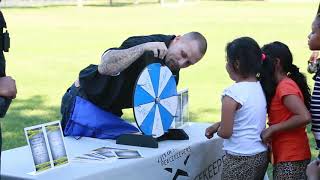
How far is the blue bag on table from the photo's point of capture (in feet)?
12.6

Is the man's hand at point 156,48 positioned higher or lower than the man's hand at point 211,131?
higher

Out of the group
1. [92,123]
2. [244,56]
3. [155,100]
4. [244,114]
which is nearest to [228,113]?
[244,114]

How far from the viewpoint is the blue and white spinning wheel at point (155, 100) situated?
3568mm

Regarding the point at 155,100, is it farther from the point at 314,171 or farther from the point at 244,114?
the point at 314,171

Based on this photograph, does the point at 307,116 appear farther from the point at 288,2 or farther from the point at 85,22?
the point at 288,2

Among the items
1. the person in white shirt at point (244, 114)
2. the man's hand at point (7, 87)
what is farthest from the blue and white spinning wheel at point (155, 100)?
the man's hand at point (7, 87)

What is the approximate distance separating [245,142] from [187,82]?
7.33m

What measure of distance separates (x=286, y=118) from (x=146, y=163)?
91 cm

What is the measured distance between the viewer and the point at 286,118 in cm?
363

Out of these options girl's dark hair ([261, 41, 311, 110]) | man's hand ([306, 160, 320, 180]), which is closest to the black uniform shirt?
girl's dark hair ([261, 41, 311, 110])

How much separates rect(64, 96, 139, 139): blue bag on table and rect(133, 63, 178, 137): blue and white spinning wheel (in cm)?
26

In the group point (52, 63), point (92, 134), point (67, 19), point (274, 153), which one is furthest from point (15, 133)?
point (67, 19)

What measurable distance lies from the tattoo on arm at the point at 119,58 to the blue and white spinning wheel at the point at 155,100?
12 cm

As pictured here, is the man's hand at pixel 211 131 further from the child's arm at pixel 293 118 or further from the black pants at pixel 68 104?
the black pants at pixel 68 104
